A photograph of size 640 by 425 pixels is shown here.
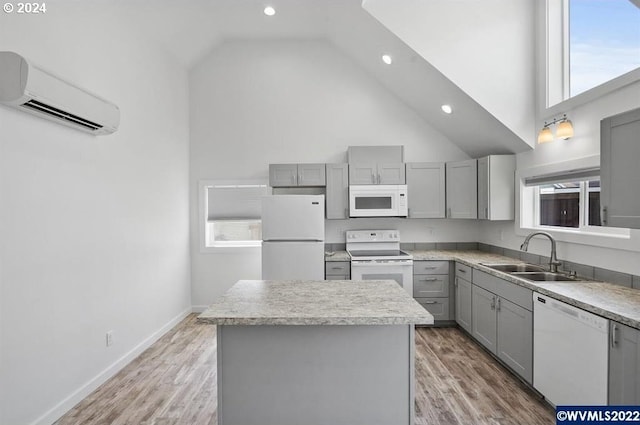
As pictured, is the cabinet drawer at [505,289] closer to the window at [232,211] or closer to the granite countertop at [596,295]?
the granite countertop at [596,295]

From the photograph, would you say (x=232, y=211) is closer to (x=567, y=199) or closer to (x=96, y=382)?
(x=96, y=382)

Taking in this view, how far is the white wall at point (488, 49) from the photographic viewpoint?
3688 millimetres

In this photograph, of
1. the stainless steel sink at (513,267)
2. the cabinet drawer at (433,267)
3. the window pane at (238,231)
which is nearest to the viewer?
the stainless steel sink at (513,267)

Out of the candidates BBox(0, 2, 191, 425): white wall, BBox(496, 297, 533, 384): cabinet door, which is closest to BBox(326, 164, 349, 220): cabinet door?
BBox(0, 2, 191, 425): white wall

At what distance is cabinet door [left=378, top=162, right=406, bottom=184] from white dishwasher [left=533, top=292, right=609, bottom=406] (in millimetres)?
2271

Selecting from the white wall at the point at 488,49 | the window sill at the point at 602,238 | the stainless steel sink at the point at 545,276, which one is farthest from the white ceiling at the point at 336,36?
the stainless steel sink at the point at 545,276

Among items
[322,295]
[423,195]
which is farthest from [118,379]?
[423,195]

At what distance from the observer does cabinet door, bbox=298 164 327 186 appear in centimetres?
465

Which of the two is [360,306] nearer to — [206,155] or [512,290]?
[512,290]

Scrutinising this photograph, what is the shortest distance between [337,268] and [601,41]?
3314mm

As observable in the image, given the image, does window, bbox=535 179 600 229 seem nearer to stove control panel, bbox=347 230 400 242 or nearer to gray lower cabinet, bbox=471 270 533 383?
gray lower cabinet, bbox=471 270 533 383

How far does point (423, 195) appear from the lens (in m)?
4.70

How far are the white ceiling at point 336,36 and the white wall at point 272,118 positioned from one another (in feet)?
0.67

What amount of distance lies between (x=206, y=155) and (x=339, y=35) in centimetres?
240
